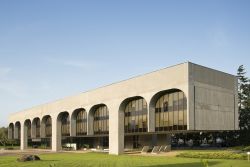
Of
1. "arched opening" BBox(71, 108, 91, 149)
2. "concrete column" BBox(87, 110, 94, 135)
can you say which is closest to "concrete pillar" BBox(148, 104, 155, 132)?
"concrete column" BBox(87, 110, 94, 135)

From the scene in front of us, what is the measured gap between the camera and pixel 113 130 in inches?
2093

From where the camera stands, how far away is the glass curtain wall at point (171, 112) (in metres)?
41.6

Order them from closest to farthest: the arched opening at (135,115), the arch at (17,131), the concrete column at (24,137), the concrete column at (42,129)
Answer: the arched opening at (135,115) → the concrete column at (42,129) → the concrete column at (24,137) → the arch at (17,131)

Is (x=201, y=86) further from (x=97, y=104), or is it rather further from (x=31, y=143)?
(x=31, y=143)

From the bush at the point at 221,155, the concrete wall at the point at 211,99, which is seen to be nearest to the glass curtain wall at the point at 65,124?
the concrete wall at the point at 211,99

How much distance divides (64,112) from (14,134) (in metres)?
41.9

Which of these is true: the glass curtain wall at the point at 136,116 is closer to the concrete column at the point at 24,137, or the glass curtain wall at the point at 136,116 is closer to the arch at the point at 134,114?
the arch at the point at 134,114

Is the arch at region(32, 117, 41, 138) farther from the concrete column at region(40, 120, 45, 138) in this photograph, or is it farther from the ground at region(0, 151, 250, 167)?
the ground at region(0, 151, 250, 167)

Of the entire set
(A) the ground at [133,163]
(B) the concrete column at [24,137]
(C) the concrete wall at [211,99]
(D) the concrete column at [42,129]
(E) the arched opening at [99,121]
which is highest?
(C) the concrete wall at [211,99]

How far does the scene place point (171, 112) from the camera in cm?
4369

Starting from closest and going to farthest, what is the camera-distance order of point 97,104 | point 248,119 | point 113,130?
1. point 113,130
2. point 97,104
3. point 248,119

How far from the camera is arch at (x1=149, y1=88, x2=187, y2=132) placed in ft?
137

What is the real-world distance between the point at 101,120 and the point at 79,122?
8.86 meters

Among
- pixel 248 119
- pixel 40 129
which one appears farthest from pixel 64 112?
pixel 248 119
